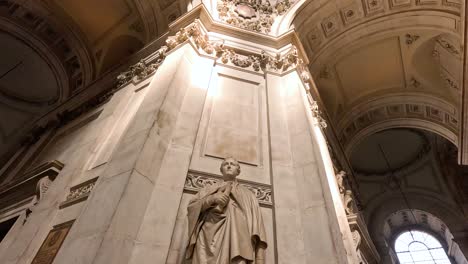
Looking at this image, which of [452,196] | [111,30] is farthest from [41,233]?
[452,196]

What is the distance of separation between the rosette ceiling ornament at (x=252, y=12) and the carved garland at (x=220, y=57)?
1.26 meters

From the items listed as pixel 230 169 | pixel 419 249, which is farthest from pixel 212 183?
pixel 419 249

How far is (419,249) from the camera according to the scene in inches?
644

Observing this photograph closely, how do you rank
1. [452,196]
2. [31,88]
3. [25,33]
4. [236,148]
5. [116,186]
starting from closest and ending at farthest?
[116,186] → [236,148] → [25,33] → [31,88] → [452,196]

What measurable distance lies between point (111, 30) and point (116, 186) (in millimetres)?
8547

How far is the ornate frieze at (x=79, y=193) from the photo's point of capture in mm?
4857

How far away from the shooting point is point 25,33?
11.4 m

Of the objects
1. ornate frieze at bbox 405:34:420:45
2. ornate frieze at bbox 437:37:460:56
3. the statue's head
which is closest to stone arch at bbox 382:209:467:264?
ornate frieze at bbox 437:37:460:56

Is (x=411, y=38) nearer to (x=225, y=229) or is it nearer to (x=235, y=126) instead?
(x=235, y=126)

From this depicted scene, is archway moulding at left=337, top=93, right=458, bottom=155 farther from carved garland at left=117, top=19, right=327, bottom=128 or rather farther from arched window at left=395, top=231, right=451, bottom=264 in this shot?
arched window at left=395, top=231, right=451, bottom=264

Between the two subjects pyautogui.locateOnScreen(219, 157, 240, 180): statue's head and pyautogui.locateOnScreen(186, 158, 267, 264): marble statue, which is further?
pyautogui.locateOnScreen(219, 157, 240, 180): statue's head

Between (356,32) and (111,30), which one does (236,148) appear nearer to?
(356,32)

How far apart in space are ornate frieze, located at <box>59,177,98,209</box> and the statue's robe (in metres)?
2.23

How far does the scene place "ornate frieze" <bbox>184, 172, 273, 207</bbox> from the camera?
14.3 feet
